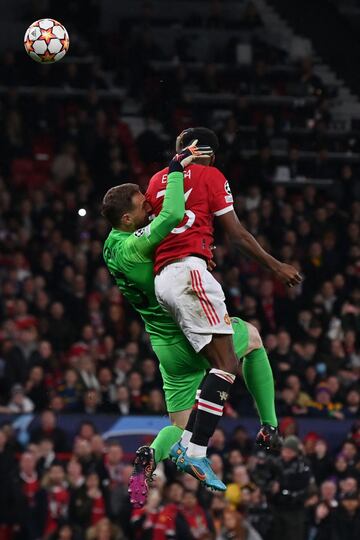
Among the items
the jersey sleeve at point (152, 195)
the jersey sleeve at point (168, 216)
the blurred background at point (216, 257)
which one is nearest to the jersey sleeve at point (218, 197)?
the jersey sleeve at point (168, 216)

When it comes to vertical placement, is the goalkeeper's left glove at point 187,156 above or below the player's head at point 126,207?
above

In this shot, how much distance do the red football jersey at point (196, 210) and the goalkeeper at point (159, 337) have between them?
0.13 meters

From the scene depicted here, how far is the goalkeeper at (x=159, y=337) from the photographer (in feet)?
32.9

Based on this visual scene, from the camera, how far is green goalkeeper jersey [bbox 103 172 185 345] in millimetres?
9633

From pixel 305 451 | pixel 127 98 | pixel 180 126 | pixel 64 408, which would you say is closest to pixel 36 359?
pixel 64 408

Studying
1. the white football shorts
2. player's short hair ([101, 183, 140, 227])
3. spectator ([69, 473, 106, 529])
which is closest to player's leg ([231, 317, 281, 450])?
the white football shorts

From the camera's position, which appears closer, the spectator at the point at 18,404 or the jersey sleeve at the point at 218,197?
the jersey sleeve at the point at 218,197

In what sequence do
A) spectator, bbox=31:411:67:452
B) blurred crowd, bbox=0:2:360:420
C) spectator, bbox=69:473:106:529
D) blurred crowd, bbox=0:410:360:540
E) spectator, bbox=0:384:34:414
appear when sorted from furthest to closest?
blurred crowd, bbox=0:2:360:420 → spectator, bbox=0:384:34:414 → spectator, bbox=31:411:67:452 → spectator, bbox=69:473:106:529 → blurred crowd, bbox=0:410:360:540

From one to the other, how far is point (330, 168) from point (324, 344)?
6103mm

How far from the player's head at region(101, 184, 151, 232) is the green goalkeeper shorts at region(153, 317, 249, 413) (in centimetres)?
90

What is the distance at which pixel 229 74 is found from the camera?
84.4 feet

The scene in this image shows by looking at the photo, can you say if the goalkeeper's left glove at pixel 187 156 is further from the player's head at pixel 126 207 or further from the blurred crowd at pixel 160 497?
the blurred crowd at pixel 160 497

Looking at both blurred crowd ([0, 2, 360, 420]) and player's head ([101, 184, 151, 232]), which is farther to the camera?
blurred crowd ([0, 2, 360, 420])

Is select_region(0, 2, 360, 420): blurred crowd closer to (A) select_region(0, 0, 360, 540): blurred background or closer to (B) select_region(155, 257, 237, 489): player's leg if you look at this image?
(A) select_region(0, 0, 360, 540): blurred background
